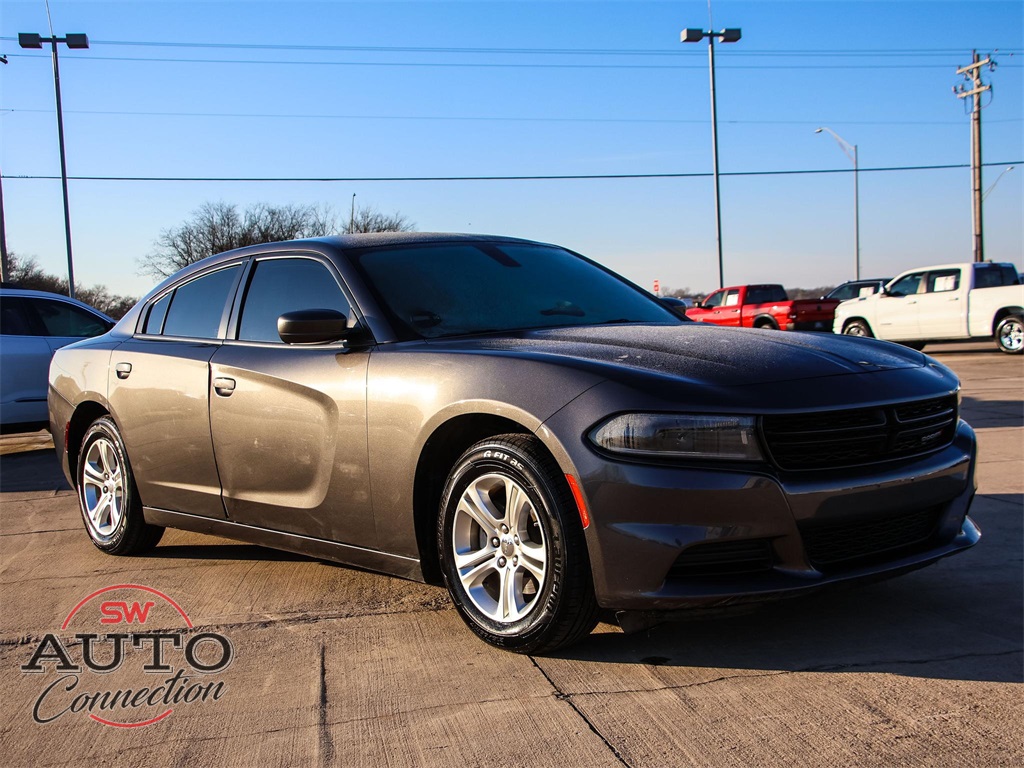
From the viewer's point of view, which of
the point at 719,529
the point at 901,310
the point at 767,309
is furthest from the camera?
the point at 767,309

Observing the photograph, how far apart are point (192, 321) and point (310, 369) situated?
50.6 inches

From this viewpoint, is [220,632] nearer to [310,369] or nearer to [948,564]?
[310,369]

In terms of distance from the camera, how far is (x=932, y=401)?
11.9 feet

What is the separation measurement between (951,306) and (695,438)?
63.7 feet

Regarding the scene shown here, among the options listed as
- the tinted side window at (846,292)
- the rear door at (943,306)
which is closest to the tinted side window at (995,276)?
the rear door at (943,306)

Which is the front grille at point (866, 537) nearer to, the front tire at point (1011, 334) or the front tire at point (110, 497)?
the front tire at point (110, 497)

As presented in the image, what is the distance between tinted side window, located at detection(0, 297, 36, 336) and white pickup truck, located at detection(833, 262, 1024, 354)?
57.1ft

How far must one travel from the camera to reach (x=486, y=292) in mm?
4418

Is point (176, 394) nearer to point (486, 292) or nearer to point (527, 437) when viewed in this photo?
point (486, 292)

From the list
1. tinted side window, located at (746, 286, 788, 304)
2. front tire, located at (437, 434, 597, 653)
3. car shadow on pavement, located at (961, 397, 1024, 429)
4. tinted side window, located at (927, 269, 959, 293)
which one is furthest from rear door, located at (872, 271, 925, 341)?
front tire, located at (437, 434, 597, 653)

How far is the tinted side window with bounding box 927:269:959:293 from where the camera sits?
2048 cm

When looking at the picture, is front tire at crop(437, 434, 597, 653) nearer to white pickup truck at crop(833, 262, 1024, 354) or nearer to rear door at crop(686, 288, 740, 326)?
white pickup truck at crop(833, 262, 1024, 354)

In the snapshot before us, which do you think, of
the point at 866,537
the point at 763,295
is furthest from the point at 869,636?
the point at 763,295

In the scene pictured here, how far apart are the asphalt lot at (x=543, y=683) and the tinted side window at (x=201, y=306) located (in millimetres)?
1258
